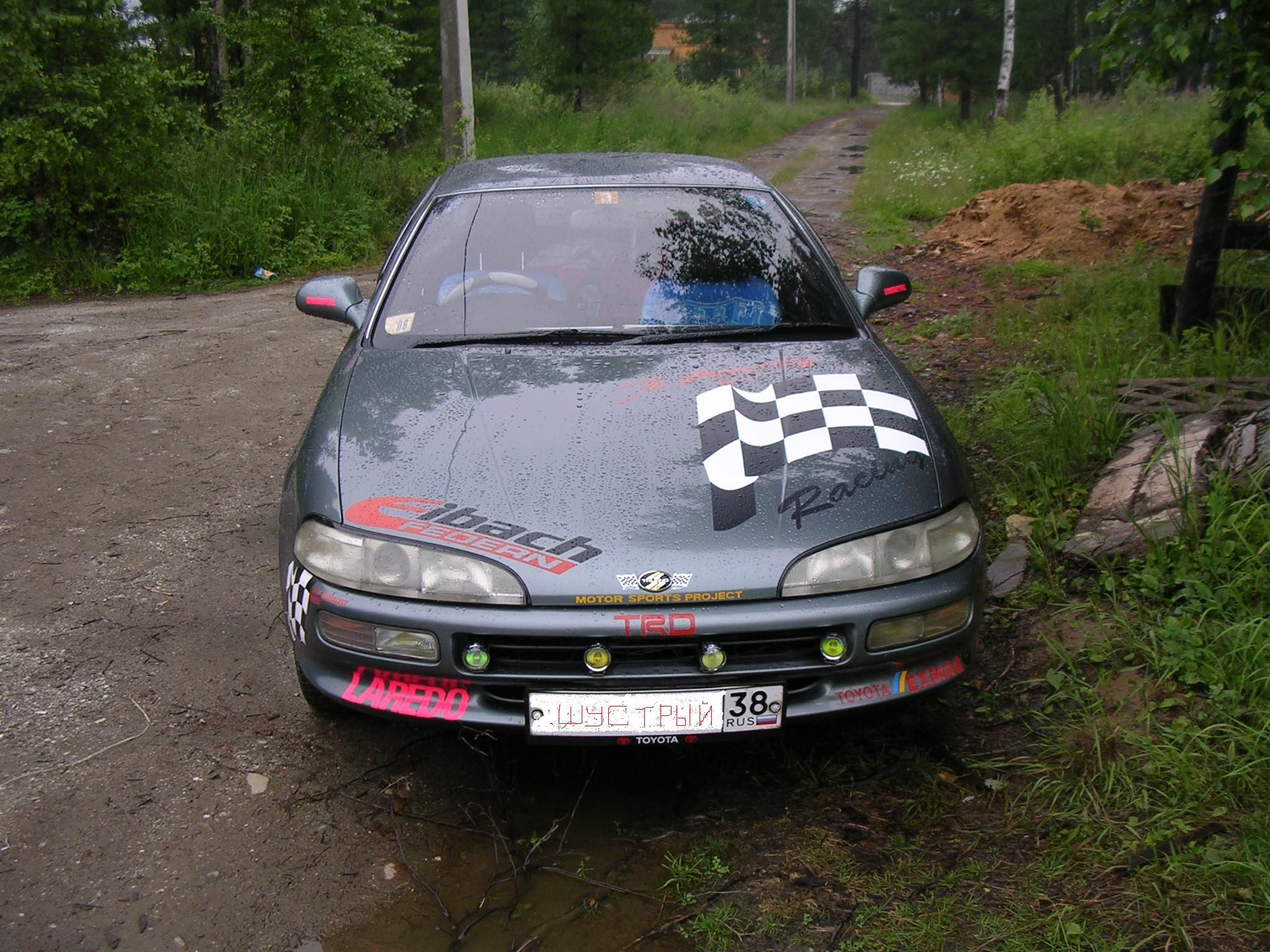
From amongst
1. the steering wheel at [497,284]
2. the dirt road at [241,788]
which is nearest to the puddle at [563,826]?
the dirt road at [241,788]

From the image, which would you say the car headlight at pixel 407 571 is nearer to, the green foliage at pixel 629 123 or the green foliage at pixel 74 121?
the green foliage at pixel 74 121

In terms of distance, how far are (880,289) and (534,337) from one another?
1257 mm

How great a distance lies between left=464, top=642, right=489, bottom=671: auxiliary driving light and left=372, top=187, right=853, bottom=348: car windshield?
1286mm

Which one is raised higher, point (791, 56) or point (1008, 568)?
point (791, 56)

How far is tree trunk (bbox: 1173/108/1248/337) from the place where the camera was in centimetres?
511

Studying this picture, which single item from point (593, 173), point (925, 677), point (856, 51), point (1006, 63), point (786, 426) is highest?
point (856, 51)

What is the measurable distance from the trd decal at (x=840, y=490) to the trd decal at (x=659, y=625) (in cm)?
36

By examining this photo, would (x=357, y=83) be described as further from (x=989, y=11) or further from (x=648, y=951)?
(x=989, y=11)

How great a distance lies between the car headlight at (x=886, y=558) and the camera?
2.48 metres

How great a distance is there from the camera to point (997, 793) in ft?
9.08

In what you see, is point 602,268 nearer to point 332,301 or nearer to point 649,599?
point 332,301

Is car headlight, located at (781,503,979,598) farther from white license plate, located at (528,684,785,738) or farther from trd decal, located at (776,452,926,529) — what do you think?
white license plate, located at (528,684,785,738)

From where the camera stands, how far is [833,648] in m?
2.46

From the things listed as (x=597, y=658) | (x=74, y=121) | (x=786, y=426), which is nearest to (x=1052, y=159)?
(x=74, y=121)
